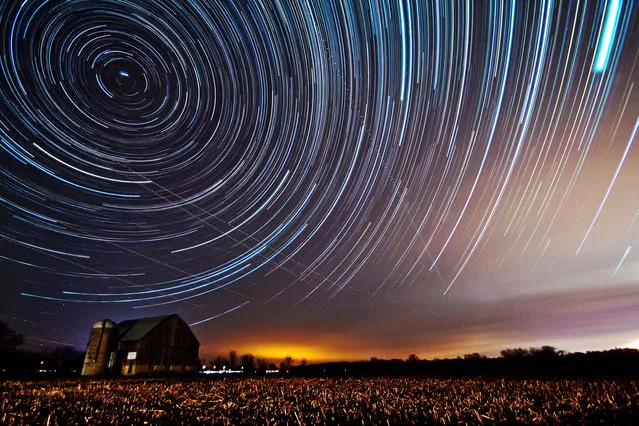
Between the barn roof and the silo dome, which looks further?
the silo dome

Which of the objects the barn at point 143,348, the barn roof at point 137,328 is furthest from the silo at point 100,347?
the barn roof at point 137,328

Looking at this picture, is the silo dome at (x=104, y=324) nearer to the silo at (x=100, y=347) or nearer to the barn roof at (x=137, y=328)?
the silo at (x=100, y=347)

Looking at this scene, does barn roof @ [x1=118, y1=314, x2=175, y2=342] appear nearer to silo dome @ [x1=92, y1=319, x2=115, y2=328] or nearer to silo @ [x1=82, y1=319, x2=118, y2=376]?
silo @ [x1=82, y1=319, x2=118, y2=376]

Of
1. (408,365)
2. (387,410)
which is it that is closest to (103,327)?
(408,365)

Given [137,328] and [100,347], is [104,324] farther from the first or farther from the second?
[137,328]

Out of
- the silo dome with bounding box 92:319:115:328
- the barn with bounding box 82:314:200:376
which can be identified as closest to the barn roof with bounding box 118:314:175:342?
the barn with bounding box 82:314:200:376

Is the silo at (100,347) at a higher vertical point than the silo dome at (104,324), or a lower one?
lower

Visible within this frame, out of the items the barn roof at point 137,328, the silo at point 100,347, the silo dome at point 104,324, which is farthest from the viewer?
the silo dome at point 104,324
